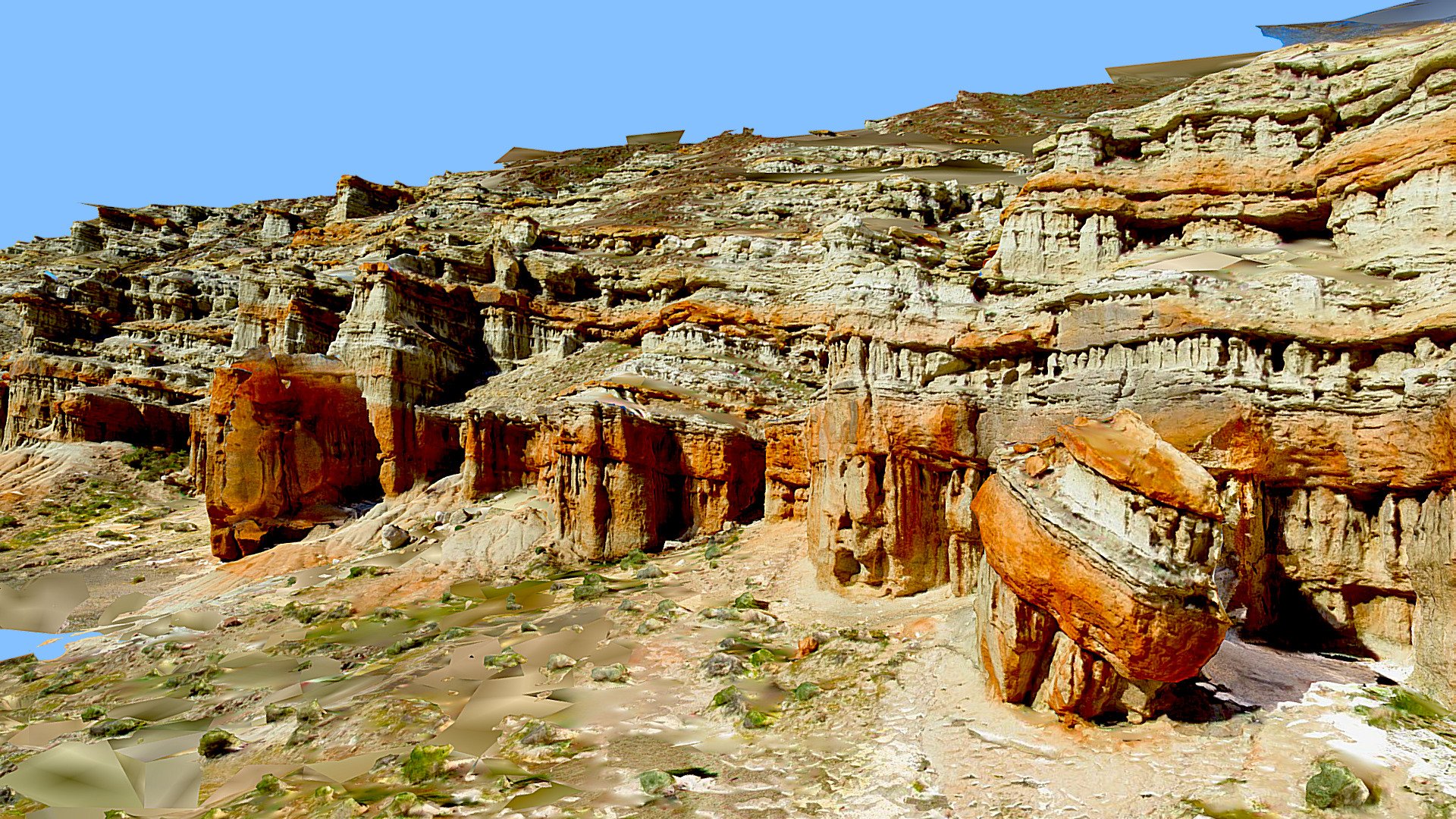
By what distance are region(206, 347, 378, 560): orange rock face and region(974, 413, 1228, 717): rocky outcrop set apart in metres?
21.3

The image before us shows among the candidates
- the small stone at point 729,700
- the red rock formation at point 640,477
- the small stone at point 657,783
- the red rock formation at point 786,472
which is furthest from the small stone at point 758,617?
the red rock formation at point 640,477

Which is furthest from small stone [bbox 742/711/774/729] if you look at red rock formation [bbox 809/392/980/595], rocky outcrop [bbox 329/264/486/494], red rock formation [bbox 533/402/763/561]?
rocky outcrop [bbox 329/264/486/494]

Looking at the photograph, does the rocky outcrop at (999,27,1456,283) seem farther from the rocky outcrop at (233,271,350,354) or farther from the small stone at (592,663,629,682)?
the rocky outcrop at (233,271,350,354)

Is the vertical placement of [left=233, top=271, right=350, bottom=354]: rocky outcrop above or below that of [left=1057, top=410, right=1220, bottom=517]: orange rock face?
above

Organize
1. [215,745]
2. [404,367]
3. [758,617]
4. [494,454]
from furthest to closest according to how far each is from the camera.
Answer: [404,367]
[494,454]
[758,617]
[215,745]

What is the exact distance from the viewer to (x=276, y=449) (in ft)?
74.1

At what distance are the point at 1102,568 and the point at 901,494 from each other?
5.57 m

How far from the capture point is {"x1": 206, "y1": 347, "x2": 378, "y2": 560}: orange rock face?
22.2 m

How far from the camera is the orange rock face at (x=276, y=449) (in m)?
22.2

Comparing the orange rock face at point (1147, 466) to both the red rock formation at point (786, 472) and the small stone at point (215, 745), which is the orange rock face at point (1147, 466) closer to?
the red rock formation at point (786, 472)

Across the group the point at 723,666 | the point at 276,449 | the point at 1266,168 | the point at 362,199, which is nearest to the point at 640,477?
the point at 723,666

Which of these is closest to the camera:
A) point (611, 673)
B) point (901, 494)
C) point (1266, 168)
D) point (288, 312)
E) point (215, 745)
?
point (215, 745)

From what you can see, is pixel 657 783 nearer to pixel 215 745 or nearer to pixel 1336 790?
pixel 1336 790

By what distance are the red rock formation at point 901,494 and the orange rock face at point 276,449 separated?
17.1 m
